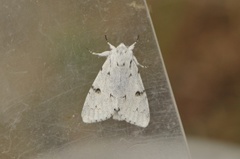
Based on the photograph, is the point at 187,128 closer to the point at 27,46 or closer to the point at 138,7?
the point at 138,7

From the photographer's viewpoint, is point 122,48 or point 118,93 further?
point 118,93

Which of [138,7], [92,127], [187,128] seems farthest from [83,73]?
[187,128]

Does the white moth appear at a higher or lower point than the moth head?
lower

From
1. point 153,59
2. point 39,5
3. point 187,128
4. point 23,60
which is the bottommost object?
point 187,128

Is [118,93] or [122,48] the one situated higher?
[122,48]

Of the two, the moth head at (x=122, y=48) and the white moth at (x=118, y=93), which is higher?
the moth head at (x=122, y=48)
